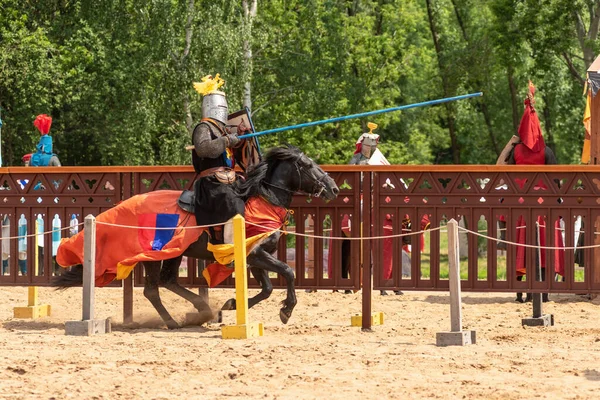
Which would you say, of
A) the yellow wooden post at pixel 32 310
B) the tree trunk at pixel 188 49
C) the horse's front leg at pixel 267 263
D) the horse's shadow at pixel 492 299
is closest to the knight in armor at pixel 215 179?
the horse's front leg at pixel 267 263

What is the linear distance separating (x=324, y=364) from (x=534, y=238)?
3120mm

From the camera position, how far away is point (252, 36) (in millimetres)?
29062

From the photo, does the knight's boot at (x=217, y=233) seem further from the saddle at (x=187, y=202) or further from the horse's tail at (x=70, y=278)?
the horse's tail at (x=70, y=278)

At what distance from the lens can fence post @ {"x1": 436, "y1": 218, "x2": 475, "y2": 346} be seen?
10.6 metres

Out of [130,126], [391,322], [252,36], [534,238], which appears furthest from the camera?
[252,36]

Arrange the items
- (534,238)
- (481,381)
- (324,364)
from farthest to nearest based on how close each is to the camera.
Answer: (534,238) < (324,364) < (481,381)

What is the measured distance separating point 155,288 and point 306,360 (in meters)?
3.06

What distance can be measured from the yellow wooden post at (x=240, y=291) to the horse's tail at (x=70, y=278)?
1.75 meters

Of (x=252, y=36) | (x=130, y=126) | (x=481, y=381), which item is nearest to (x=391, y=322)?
(x=481, y=381)

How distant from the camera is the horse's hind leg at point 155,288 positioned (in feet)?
40.7

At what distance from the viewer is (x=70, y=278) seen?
12.4 meters

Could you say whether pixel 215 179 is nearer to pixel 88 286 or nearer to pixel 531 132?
pixel 88 286

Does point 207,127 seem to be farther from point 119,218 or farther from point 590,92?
point 590,92

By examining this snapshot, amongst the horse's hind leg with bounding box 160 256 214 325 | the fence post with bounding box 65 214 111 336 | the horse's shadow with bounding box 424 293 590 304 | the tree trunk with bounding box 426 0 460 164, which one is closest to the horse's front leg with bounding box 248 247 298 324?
the horse's hind leg with bounding box 160 256 214 325
